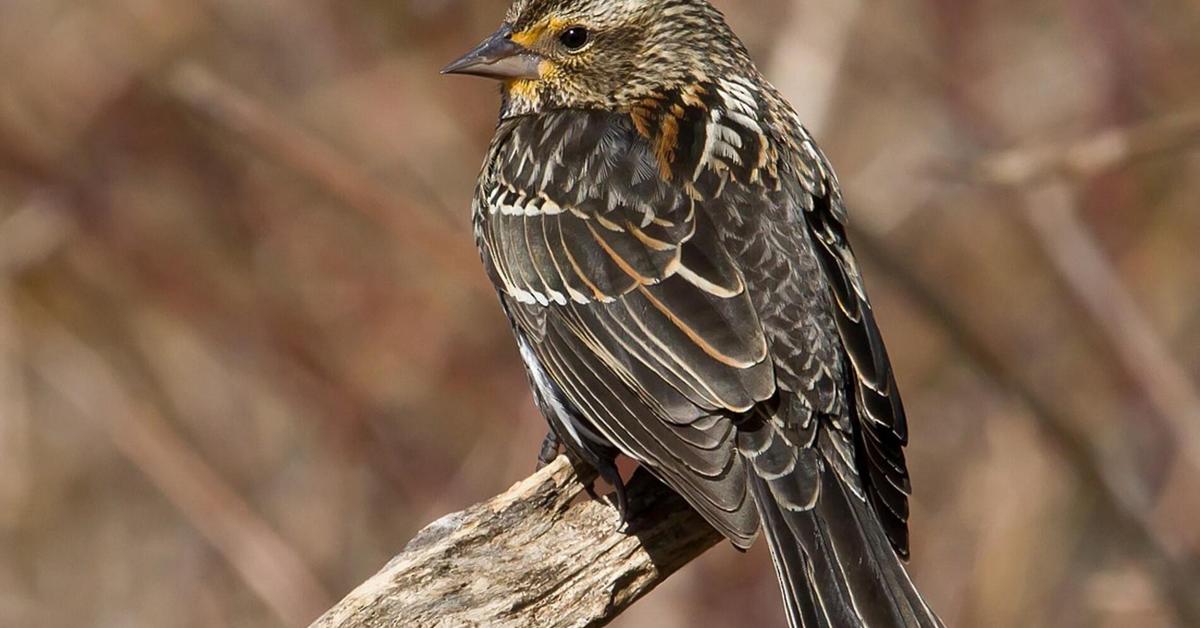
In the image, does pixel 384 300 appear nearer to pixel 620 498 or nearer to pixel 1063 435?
pixel 1063 435

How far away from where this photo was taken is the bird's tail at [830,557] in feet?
13.1

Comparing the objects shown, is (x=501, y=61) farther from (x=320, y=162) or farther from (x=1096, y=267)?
(x=1096, y=267)

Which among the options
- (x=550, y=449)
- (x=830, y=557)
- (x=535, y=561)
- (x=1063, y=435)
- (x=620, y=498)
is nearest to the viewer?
(x=830, y=557)

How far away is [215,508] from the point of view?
22.1 ft

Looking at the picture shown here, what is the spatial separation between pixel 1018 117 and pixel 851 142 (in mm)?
773

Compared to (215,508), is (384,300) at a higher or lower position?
higher

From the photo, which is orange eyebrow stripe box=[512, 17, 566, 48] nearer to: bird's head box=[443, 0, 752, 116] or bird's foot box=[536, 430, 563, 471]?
bird's head box=[443, 0, 752, 116]

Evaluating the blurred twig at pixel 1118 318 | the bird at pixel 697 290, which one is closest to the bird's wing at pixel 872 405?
the bird at pixel 697 290

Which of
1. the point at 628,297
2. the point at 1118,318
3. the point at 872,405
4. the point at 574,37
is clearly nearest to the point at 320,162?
the point at 574,37

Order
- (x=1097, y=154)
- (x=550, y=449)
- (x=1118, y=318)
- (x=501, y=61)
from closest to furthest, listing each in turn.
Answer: (x=550, y=449)
(x=501, y=61)
(x=1097, y=154)
(x=1118, y=318)

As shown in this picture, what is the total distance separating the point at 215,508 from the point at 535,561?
2883mm

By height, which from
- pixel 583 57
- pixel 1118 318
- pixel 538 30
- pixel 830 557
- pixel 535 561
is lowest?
pixel 830 557

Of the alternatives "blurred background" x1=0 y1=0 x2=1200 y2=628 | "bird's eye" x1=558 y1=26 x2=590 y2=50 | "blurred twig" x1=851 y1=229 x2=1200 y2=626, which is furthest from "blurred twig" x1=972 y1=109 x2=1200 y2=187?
"bird's eye" x1=558 y1=26 x2=590 y2=50

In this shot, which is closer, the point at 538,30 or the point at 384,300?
the point at 538,30
